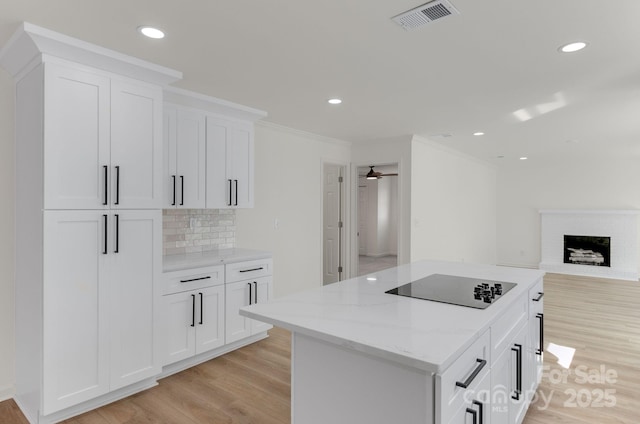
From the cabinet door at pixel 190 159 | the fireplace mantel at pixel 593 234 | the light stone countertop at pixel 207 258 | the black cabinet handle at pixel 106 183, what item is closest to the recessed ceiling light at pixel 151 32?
the black cabinet handle at pixel 106 183

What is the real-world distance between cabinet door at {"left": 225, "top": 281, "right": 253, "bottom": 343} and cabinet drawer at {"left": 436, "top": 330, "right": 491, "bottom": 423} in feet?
7.86

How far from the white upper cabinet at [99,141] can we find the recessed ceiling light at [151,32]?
1.71 feet

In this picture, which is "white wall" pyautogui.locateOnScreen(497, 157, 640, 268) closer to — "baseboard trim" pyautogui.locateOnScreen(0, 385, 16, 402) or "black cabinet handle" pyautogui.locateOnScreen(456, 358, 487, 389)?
"black cabinet handle" pyautogui.locateOnScreen(456, 358, 487, 389)

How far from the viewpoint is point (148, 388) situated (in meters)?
2.82

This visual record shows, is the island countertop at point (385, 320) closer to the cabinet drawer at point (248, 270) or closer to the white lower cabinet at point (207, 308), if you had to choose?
the white lower cabinet at point (207, 308)

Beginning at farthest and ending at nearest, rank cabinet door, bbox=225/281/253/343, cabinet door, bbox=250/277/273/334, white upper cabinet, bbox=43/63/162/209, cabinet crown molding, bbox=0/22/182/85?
1. cabinet door, bbox=250/277/273/334
2. cabinet door, bbox=225/281/253/343
3. white upper cabinet, bbox=43/63/162/209
4. cabinet crown molding, bbox=0/22/182/85

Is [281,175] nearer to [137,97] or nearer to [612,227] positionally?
[137,97]

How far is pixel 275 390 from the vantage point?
2803mm

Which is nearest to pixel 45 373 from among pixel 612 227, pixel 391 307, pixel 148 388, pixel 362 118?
pixel 148 388

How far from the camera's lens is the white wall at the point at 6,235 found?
263 centimetres

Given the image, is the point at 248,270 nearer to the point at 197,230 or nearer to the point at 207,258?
the point at 207,258

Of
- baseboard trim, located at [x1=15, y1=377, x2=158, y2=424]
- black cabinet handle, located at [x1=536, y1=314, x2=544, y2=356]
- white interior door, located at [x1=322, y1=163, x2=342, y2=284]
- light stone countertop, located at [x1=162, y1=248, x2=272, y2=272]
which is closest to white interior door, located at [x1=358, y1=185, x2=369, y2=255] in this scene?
white interior door, located at [x1=322, y1=163, x2=342, y2=284]

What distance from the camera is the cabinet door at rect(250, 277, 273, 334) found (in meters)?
3.67

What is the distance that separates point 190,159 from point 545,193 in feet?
26.1
